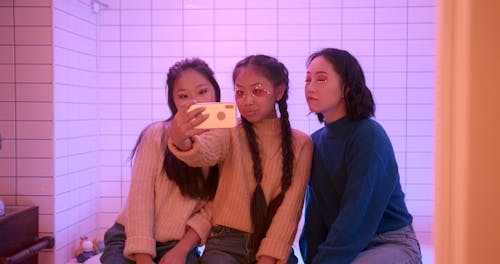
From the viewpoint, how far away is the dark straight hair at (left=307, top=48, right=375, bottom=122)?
151cm

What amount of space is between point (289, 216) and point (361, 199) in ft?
0.84

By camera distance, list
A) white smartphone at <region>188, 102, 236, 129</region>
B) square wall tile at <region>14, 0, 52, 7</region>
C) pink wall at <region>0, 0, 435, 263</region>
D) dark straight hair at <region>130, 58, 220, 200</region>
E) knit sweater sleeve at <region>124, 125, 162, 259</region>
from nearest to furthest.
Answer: white smartphone at <region>188, 102, 236, 129</region> < knit sweater sleeve at <region>124, 125, 162, 259</region> < dark straight hair at <region>130, 58, 220, 200</region> < square wall tile at <region>14, 0, 52, 7</region> < pink wall at <region>0, 0, 435, 263</region>

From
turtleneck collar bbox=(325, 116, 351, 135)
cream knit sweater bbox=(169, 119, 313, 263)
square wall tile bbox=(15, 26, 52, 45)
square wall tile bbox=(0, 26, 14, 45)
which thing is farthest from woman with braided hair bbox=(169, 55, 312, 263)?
square wall tile bbox=(0, 26, 14, 45)

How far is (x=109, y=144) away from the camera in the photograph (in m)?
2.90

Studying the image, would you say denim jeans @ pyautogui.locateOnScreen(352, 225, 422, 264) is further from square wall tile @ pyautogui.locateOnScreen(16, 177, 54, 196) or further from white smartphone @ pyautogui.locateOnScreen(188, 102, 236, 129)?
square wall tile @ pyautogui.locateOnScreen(16, 177, 54, 196)

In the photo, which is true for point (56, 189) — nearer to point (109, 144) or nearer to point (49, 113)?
point (49, 113)

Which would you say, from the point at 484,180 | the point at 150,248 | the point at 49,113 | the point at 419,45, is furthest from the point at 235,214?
the point at 419,45

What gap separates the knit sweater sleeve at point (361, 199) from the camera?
52.6 inches

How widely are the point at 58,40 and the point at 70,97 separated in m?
0.32

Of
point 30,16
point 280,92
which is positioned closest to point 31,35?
point 30,16

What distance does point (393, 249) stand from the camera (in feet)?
4.55

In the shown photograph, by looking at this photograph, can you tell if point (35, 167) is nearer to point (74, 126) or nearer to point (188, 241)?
point (74, 126)

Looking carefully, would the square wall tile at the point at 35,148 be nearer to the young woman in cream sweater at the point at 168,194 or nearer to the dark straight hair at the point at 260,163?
the young woman in cream sweater at the point at 168,194

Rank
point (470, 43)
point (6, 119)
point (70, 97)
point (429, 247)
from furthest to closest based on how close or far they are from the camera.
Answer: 1. point (429, 247)
2. point (70, 97)
3. point (6, 119)
4. point (470, 43)
